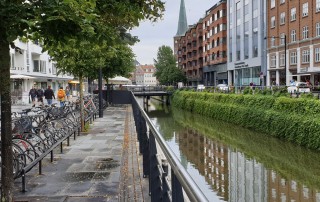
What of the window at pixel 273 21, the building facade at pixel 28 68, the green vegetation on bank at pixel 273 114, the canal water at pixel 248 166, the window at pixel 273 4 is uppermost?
Answer: the window at pixel 273 4

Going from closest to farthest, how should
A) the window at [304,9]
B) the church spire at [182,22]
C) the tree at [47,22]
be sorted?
the tree at [47,22], the window at [304,9], the church spire at [182,22]

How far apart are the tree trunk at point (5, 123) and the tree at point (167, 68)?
90.1 meters

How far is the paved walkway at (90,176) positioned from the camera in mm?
6261

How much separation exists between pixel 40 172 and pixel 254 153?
632 inches

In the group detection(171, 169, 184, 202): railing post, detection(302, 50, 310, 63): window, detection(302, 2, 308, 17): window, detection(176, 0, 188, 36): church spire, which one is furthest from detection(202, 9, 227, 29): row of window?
detection(171, 169, 184, 202): railing post

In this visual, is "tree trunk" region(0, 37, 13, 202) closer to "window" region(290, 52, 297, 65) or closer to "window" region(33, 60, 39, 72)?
"window" region(290, 52, 297, 65)

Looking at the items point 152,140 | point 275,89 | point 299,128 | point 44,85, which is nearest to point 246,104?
point 275,89

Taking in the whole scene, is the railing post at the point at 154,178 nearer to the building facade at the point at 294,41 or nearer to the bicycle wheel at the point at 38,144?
the bicycle wheel at the point at 38,144

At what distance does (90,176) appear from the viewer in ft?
25.0

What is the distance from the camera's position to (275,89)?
30672mm

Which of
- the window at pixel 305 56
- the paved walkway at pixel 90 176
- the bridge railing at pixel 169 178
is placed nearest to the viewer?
the bridge railing at pixel 169 178

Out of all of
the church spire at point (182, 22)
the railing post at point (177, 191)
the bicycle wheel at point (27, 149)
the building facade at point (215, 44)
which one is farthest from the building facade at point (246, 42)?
the church spire at point (182, 22)

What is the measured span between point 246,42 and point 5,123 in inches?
2378

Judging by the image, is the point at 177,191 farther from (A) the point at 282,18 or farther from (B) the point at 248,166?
(A) the point at 282,18
